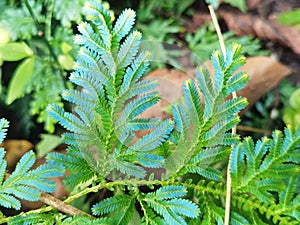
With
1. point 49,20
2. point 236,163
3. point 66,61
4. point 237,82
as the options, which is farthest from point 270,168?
point 49,20

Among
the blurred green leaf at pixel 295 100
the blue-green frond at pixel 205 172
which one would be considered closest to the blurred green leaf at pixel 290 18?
the blurred green leaf at pixel 295 100

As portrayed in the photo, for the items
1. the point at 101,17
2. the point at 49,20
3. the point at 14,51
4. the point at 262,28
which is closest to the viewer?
the point at 101,17

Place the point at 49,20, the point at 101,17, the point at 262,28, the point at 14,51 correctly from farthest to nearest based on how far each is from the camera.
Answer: the point at 262,28, the point at 49,20, the point at 14,51, the point at 101,17

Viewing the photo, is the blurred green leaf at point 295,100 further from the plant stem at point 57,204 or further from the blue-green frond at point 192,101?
the plant stem at point 57,204

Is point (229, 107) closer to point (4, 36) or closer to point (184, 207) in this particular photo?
point (184, 207)

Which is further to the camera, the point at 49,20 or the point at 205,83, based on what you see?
the point at 49,20

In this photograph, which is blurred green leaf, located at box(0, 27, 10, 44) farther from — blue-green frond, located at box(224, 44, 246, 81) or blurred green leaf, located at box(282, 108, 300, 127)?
blurred green leaf, located at box(282, 108, 300, 127)
